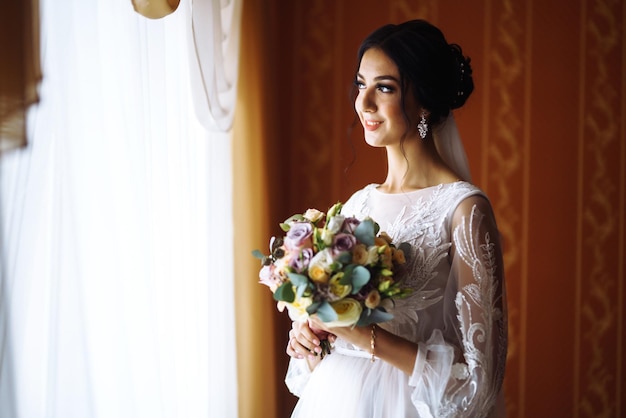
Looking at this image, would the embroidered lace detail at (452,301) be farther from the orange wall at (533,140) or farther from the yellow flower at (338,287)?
the orange wall at (533,140)

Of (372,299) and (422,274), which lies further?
(422,274)

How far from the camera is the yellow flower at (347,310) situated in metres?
1.35

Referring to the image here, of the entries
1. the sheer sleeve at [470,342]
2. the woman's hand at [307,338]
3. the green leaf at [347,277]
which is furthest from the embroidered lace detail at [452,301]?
the green leaf at [347,277]

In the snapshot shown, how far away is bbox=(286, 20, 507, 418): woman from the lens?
1481 millimetres

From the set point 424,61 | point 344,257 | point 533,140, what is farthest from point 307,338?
point 533,140

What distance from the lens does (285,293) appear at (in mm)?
1355

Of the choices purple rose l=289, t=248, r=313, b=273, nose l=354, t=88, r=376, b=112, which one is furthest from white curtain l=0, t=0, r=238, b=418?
nose l=354, t=88, r=376, b=112

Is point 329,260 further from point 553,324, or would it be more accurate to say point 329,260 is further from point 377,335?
point 553,324

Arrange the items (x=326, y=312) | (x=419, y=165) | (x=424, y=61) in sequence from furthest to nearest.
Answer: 1. (x=419, y=165)
2. (x=424, y=61)
3. (x=326, y=312)

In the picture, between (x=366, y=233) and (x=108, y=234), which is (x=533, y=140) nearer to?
(x=366, y=233)

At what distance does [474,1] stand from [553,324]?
6.13 feet

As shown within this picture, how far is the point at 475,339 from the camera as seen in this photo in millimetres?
1472

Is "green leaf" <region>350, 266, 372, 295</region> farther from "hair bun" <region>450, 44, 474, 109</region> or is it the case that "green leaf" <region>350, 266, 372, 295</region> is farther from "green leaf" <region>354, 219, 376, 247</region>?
"hair bun" <region>450, 44, 474, 109</region>

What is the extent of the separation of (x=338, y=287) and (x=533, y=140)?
7.86 ft
